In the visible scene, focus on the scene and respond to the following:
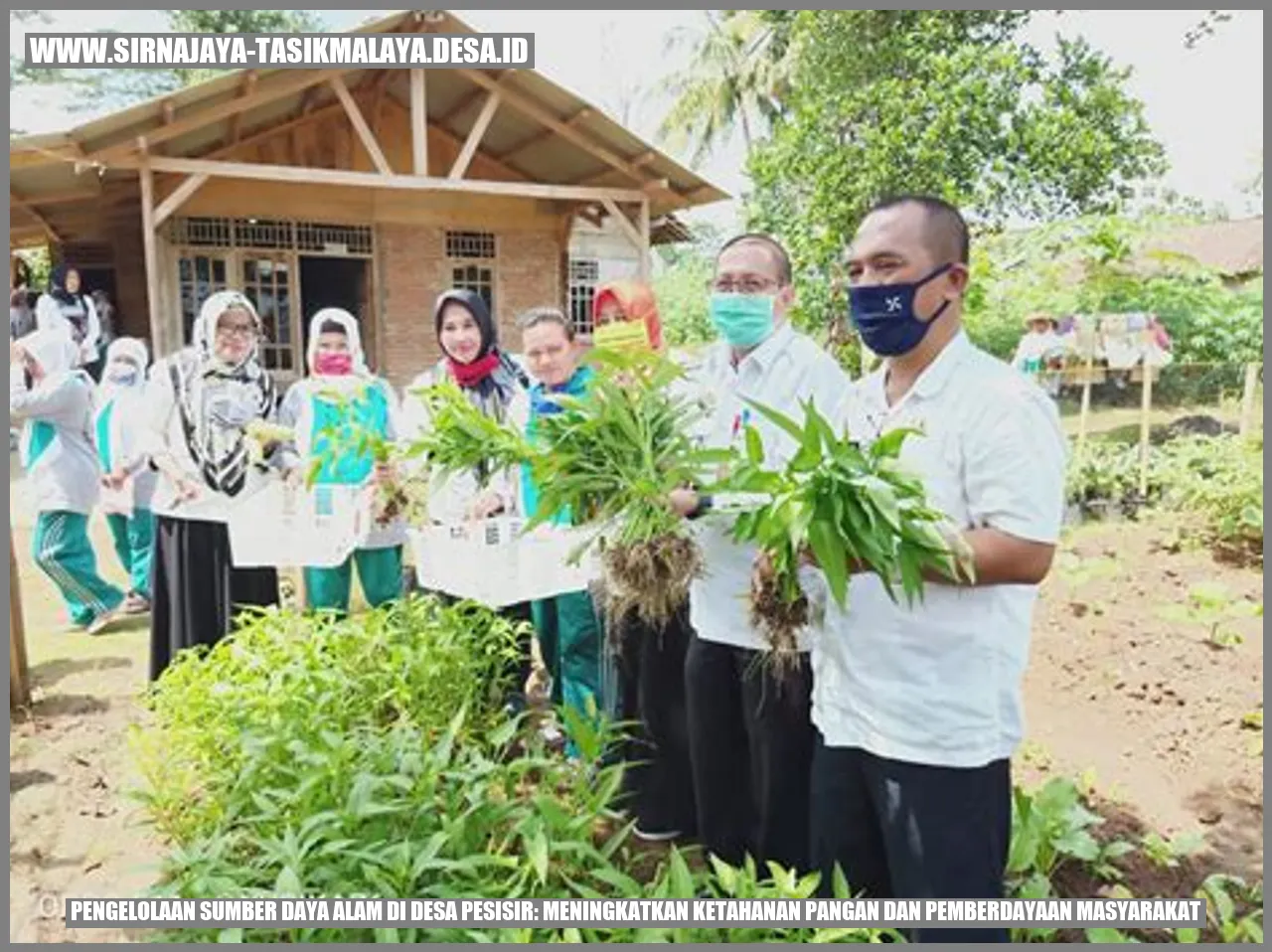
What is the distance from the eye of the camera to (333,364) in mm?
3682

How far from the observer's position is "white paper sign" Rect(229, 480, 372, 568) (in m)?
3.52

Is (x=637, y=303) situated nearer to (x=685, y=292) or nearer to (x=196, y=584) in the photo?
(x=196, y=584)

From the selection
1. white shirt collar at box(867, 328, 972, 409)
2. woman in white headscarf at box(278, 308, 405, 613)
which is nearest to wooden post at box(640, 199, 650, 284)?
woman in white headscarf at box(278, 308, 405, 613)

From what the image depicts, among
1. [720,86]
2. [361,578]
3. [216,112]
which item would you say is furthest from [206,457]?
[720,86]

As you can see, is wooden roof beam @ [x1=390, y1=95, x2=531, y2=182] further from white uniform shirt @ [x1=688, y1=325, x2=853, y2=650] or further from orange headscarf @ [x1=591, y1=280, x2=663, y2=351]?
white uniform shirt @ [x1=688, y1=325, x2=853, y2=650]

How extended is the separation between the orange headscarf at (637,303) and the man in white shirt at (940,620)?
1.12 m

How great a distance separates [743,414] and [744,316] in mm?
248

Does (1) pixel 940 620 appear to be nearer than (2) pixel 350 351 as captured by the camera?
Yes

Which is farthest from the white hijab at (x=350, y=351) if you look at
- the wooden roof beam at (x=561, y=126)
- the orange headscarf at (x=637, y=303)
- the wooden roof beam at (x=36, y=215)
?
the wooden roof beam at (x=36, y=215)

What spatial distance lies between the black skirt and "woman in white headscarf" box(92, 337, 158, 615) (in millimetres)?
1266

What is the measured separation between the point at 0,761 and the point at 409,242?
8.04 meters

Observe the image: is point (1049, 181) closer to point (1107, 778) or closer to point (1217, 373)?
point (1107, 778)
